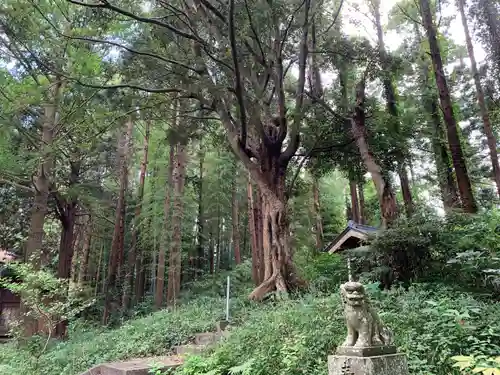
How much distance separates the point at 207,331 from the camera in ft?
22.2

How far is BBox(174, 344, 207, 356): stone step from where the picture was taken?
567 cm

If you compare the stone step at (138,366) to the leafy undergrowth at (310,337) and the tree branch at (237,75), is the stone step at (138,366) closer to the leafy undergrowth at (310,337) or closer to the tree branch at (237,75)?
the leafy undergrowth at (310,337)

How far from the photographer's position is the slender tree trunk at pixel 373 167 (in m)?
8.88

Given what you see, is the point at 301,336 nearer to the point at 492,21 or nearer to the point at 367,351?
the point at 367,351

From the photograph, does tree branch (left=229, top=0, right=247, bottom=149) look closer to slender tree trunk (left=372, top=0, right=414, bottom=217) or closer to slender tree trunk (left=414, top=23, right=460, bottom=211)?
slender tree trunk (left=372, top=0, right=414, bottom=217)

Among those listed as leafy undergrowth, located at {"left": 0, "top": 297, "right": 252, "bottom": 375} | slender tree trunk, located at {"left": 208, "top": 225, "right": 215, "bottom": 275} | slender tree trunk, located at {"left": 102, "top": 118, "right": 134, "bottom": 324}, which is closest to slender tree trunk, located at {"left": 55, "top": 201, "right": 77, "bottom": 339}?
slender tree trunk, located at {"left": 102, "top": 118, "right": 134, "bottom": 324}

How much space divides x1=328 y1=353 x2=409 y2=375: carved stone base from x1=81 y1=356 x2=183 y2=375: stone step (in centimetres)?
256

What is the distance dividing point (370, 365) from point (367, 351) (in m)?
0.11

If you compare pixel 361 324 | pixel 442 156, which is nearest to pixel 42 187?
pixel 361 324

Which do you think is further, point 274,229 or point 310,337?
point 274,229

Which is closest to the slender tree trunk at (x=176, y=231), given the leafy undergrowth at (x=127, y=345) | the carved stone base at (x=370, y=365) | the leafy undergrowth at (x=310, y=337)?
the leafy undergrowth at (x=127, y=345)

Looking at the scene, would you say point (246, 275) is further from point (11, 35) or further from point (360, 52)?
point (11, 35)

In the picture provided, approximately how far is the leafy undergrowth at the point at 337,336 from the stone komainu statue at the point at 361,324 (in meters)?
0.57

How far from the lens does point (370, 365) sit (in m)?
2.88
